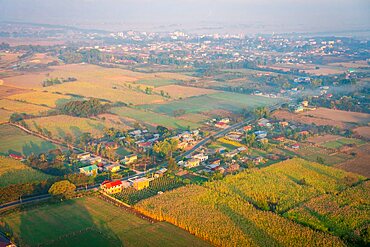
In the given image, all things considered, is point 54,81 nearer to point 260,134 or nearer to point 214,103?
point 214,103

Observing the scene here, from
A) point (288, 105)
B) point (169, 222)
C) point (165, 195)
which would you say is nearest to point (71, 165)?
point (165, 195)

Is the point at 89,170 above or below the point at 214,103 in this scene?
below

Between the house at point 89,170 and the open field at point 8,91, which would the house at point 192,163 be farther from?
the open field at point 8,91

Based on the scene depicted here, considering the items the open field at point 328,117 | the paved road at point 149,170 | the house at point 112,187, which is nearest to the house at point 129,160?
the paved road at point 149,170

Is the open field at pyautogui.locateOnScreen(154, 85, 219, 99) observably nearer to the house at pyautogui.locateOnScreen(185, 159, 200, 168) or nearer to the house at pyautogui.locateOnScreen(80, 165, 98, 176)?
the house at pyautogui.locateOnScreen(185, 159, 200, 168)

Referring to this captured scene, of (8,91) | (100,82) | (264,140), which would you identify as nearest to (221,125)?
(264,140)

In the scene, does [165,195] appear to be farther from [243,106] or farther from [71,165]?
[243,106]
